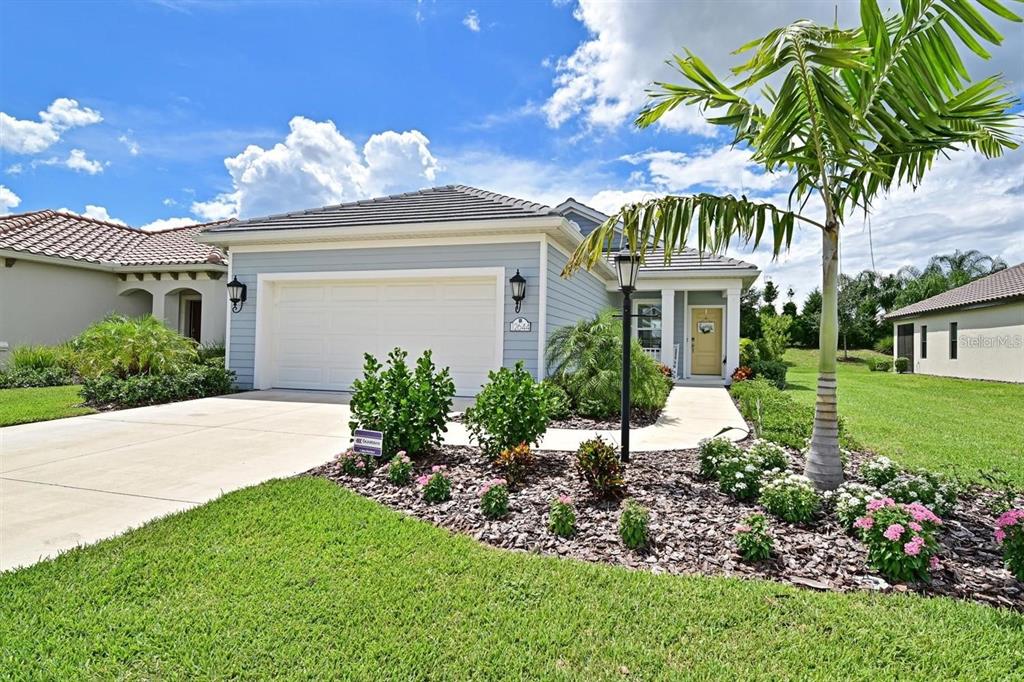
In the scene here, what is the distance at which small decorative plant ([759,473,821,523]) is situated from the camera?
11.8 feet

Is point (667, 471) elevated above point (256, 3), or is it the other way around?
point (256, 3)

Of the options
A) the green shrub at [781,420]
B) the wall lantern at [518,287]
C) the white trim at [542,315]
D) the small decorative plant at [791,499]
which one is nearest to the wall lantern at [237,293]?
the wall lantern at [518,287]

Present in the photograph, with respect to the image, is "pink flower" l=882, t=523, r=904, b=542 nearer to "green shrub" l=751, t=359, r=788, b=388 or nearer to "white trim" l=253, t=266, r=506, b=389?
"white trim" l=253, t=266, r=506, b=389

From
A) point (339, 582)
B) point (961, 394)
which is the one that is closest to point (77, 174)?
point (339, 582)

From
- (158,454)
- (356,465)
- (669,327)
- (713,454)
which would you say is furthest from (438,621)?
(669,327)

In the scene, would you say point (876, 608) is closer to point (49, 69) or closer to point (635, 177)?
point (635, 177)

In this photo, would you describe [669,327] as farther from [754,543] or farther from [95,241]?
[95,241]

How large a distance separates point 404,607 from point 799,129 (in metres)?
4.43

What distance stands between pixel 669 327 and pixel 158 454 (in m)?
12.5

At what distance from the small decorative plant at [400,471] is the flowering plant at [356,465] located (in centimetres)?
28

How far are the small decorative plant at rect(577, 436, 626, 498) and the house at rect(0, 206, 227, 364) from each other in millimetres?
12185

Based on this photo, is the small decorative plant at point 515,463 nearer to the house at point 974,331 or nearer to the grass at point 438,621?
the grass at point 438,621

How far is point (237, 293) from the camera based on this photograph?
35.5 ft

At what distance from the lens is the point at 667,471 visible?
16.5 feet
